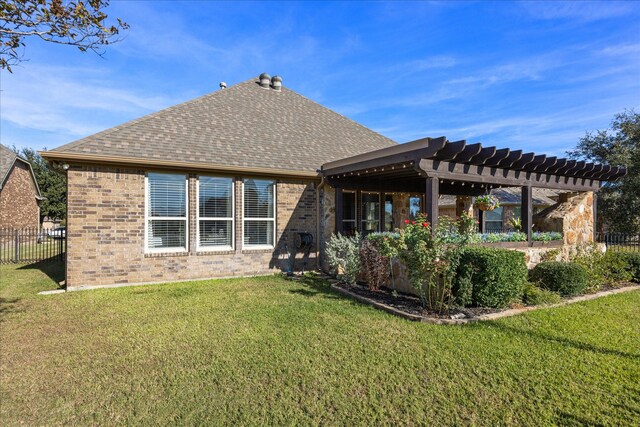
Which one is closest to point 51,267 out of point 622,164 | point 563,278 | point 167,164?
point 167,164

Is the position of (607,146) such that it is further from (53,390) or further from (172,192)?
(53,390)

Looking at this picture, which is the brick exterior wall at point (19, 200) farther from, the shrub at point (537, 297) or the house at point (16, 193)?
the shrub at point (537, 297)

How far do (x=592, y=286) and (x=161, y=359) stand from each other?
29.6 ft

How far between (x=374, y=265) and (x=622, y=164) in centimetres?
2052

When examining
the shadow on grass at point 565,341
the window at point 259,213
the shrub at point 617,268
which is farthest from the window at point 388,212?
the shadow on grass at point 565,341

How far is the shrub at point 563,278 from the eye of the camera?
692cm

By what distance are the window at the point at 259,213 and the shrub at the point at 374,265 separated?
10.3 feet

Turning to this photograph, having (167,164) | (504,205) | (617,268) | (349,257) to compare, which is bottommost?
(617,268)

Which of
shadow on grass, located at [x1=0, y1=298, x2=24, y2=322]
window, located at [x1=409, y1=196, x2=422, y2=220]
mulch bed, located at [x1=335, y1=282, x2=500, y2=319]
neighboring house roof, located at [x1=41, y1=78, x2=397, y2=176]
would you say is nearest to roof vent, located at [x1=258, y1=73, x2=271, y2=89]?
neighboring house roof, located at [x1=41, y1=78, x2=397, y2=176]

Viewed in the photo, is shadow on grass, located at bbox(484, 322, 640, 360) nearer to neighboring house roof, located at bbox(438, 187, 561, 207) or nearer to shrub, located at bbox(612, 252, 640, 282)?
shrub, located at bbox(612, 252, 640, 282)

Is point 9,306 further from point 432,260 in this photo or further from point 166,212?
point 432,260

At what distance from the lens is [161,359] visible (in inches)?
154

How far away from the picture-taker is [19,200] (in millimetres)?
22875

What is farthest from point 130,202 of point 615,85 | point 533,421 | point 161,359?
point 615,85
